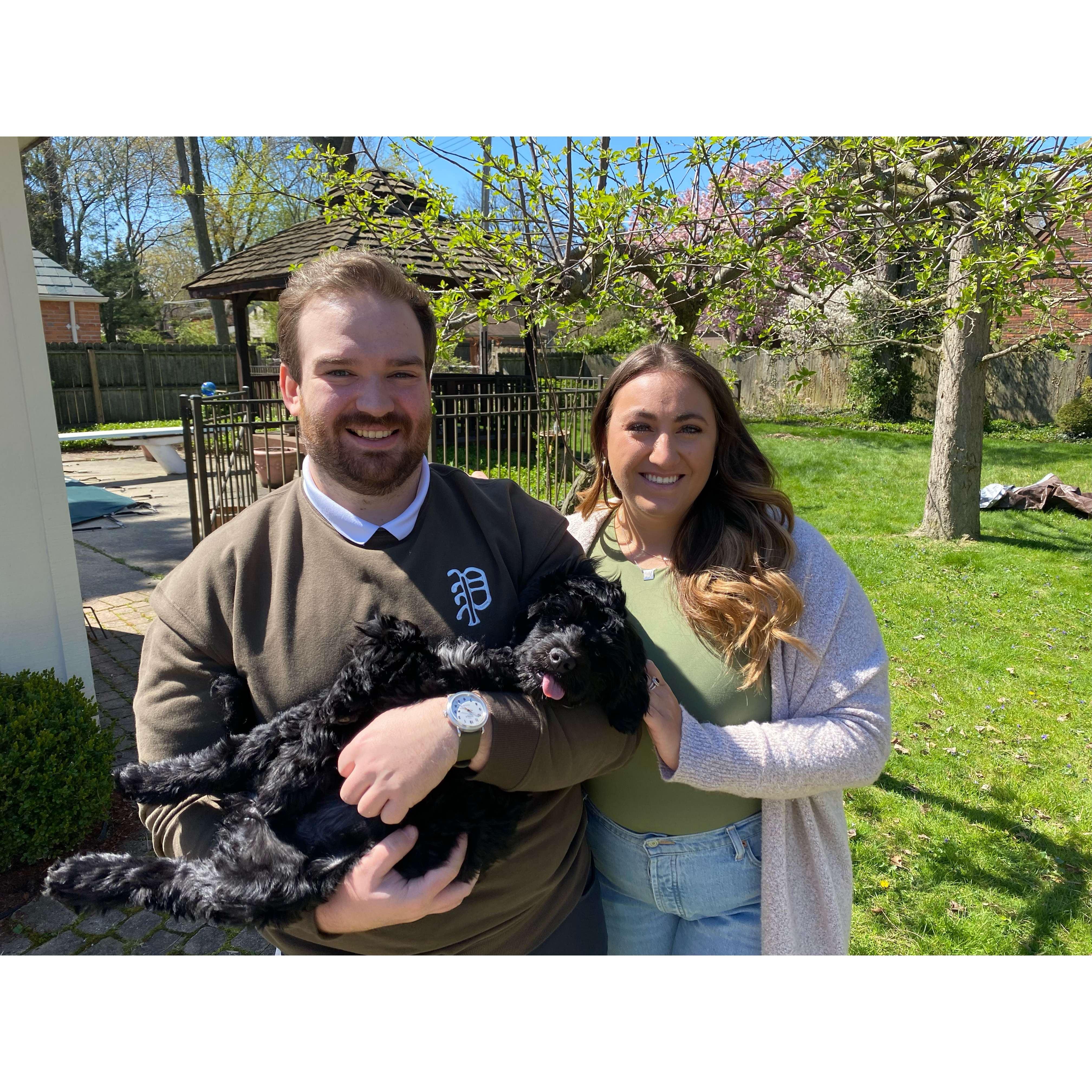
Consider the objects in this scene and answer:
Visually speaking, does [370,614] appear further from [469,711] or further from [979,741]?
[979,741]

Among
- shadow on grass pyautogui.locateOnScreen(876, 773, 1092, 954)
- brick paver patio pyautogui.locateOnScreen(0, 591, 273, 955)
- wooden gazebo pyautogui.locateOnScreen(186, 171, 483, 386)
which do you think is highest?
wooden gazebo pyautogui.locateOnScreen(186, 171, 483, 386)

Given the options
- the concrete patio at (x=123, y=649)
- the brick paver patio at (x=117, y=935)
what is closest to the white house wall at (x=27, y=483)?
the concrete patio at (x=123, y=649)

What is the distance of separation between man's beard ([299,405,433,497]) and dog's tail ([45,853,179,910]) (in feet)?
2.83

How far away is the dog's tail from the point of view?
145 cm

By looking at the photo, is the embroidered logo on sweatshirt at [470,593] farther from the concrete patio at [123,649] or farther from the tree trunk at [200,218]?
the tree trunk at [200,218]

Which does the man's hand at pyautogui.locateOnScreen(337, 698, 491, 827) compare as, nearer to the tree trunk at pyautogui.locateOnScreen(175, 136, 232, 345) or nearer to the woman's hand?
the woman's hand

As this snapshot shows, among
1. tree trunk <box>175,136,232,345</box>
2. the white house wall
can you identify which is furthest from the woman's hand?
tree trunk <box>175,136,232,345</box>

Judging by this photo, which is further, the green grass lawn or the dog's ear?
the green grass lawn

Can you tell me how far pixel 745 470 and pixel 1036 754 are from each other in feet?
13.7

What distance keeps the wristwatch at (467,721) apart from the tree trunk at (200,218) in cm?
1661

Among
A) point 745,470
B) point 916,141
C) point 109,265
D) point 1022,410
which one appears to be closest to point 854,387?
point 1022,410

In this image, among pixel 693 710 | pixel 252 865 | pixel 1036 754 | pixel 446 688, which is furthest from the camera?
pixel 1036 754

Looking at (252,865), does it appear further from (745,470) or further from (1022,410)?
(1022,410)

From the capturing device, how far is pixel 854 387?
19.5 metres
